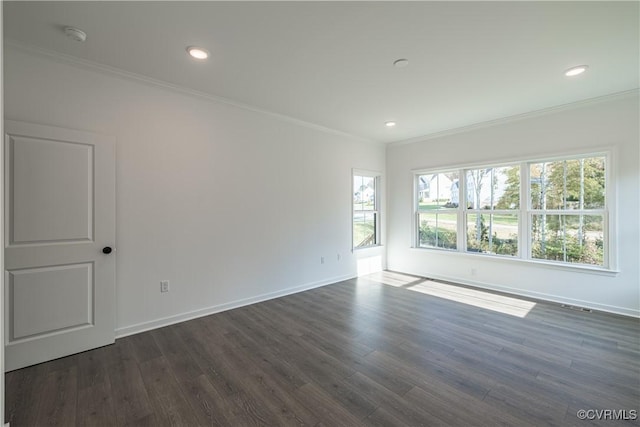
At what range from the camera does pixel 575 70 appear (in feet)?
9.45

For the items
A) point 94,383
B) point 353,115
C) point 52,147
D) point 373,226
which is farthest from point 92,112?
point 373,226

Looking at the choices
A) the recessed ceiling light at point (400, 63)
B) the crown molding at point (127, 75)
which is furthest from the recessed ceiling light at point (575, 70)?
the crown molding at point (127, 75)

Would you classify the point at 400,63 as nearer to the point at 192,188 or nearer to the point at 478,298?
the point at 192,188

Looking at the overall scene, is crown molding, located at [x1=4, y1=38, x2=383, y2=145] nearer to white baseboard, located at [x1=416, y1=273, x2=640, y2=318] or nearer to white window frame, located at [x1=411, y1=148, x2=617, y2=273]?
white window frame, located at [x1=411, y1=148, x2=617, y2=273]

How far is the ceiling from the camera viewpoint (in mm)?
2041

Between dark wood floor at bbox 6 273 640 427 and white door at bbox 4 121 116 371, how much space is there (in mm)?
240

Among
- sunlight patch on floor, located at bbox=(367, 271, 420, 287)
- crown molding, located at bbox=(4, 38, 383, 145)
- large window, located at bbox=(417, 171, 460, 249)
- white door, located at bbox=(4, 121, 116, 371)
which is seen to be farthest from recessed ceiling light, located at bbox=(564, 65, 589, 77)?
white door, located at bbox=(4, 121, 116, 371)

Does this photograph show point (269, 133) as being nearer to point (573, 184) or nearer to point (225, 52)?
point (225, 52)

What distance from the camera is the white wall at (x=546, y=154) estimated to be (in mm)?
3434

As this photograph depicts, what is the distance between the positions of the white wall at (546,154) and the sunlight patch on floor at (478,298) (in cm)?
35

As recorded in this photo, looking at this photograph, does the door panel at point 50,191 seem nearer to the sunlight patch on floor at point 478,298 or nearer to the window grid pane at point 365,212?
the window grid pane at point 365,212

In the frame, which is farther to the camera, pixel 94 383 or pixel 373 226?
pixel 373 226

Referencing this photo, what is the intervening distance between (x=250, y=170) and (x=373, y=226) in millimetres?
3057

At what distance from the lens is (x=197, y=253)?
11.2 feet
